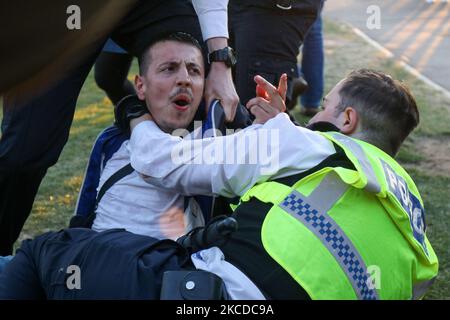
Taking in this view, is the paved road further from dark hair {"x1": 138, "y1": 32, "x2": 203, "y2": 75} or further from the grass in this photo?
dark hair {"x1": 138, "y1": 32, "x2": 203, "y2": 75}

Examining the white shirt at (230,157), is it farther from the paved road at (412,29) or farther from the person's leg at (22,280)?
the paved road at (412,29)

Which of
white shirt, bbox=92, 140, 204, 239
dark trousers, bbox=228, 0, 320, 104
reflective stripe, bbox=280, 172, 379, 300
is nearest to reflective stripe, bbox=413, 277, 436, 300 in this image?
reflective stripe, bbox=280, 172, 379, 300

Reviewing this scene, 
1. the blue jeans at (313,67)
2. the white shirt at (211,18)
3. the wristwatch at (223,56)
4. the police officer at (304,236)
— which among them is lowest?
the blue jeans at (313,67)

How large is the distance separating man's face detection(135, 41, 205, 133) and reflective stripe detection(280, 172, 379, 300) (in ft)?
2.93

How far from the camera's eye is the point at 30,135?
2.80m

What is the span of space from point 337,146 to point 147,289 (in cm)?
63

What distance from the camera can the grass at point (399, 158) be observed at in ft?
12.5

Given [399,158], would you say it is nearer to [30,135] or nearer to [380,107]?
[380,107]

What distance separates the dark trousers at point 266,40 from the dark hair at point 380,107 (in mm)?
1205

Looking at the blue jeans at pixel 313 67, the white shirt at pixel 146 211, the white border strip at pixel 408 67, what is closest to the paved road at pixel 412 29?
the white border strip at pixel 408 67

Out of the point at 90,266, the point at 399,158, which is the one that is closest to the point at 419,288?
the point at 90,266

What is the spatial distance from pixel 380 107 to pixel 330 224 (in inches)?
20.8

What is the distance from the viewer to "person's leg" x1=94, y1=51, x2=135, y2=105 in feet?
13.8
